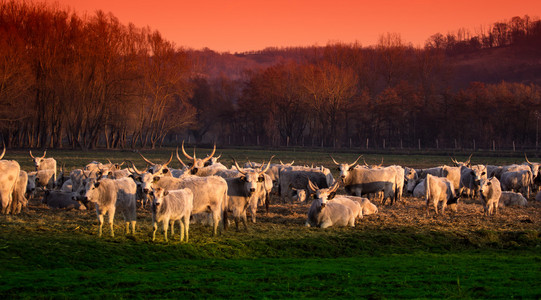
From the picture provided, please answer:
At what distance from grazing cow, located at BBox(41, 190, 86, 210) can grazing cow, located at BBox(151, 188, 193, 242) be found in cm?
628

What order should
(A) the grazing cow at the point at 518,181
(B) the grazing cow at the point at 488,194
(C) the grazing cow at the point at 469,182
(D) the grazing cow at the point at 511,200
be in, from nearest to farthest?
(B) the grazing cow at the point at 488,194
(D) the grazing cow at the point at 511,200
(C) the grazing cow at the point at 469,182
(A) the grazing cow at the point at 518,181

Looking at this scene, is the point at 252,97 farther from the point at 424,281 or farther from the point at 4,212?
the point at 424,281

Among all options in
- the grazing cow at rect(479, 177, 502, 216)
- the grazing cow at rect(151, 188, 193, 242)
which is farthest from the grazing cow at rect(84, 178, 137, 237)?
the grazing cow at rect(479, 177, 502, 216)

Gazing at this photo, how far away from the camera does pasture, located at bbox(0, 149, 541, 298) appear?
354 inches

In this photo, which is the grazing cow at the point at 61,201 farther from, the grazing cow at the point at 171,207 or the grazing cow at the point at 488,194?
the grazing cow at the point at 488,194

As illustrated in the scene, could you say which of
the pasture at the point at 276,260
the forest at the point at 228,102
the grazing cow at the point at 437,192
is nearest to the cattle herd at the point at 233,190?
the grazing cow at the point at 437,192

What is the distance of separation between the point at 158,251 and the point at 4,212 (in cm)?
730

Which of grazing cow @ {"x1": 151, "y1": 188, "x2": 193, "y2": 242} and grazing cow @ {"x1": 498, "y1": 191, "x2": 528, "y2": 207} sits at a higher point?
grazing cow @ {"x1": 151, "y1": 188, "x2": 193, "y2": 242}

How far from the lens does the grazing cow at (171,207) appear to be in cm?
1248

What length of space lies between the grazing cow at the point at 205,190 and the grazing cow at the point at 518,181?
14.9 meters

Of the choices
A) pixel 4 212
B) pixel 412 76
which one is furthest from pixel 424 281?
pixel 412 76

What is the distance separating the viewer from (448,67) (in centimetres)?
9862

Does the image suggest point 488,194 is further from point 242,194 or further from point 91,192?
point 91,192

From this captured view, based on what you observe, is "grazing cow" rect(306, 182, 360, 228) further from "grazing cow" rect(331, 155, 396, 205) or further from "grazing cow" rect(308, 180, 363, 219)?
"grazing cow" rect(331, 155, 396, 205)
